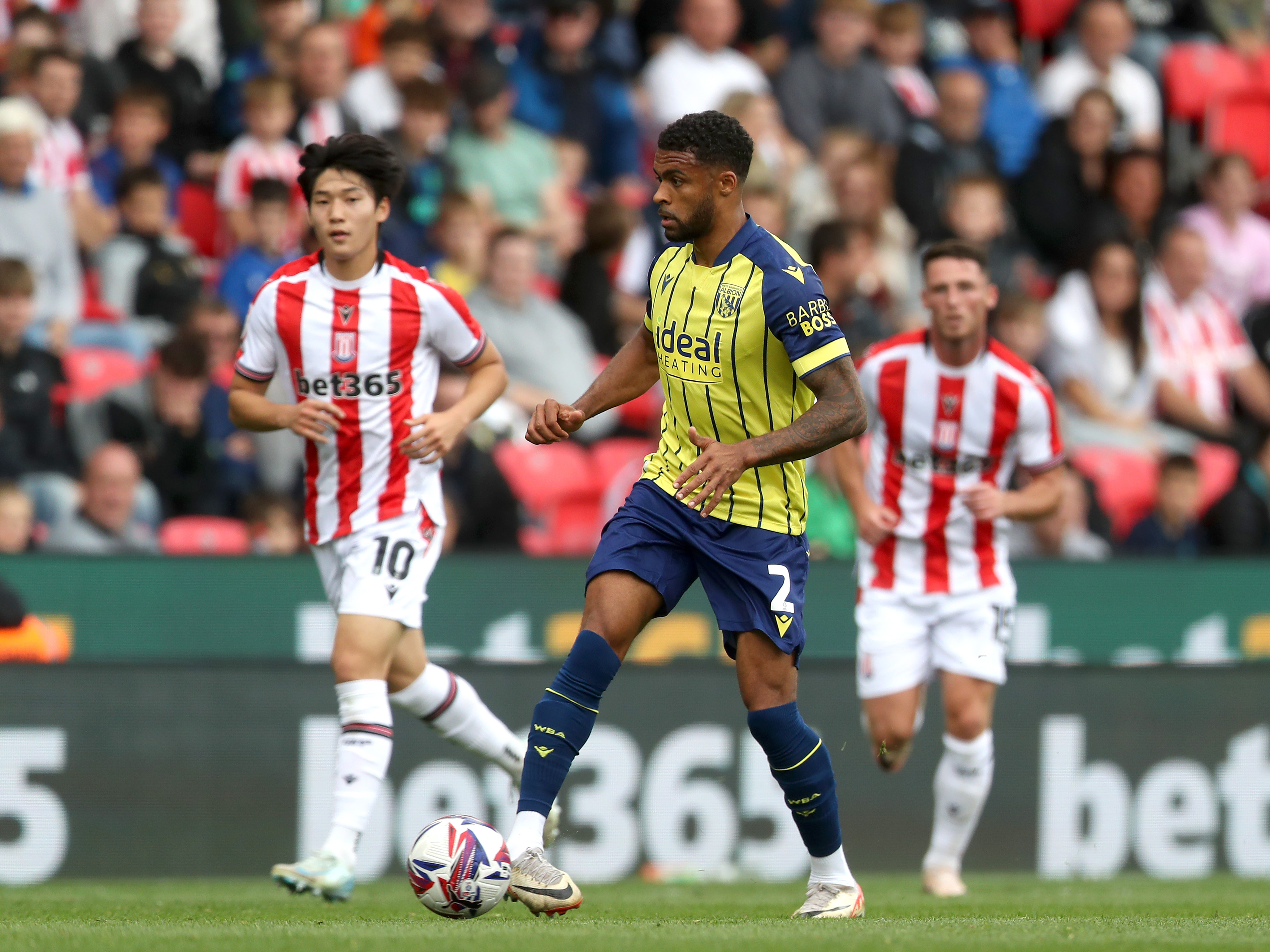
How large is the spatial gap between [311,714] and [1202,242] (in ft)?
26.3

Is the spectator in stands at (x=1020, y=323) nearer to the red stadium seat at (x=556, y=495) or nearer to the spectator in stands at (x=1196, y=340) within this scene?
the spectator in stands at (x=1196, y=340)

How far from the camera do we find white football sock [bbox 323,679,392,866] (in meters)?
6.54

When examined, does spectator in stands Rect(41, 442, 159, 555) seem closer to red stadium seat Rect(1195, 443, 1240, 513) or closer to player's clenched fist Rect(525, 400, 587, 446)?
player's clenched fist Rect(525, 400, 587, 446)

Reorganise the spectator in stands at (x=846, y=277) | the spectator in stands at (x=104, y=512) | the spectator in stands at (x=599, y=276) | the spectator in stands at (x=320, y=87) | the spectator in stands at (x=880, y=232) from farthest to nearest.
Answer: the spectator in stands at (x=880, y=232)
the spectator in stands at (x=599, y=276)
the spectator in stands at (x=320, y=87)
the spectator in stands at (x=846, y=277)
the spectator in stands at (x=104, y=512)

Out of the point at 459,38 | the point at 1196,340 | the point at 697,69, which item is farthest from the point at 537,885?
the point at 1196,340

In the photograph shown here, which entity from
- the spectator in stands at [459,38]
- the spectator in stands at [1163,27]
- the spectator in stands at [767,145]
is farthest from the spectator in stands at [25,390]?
the spectator in stands at [1163,27]

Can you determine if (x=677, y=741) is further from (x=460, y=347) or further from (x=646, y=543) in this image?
(x=646, y=543)

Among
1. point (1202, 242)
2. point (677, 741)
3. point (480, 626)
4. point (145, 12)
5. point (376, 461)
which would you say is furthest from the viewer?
point (1202, 242)

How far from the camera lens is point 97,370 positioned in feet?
35.4

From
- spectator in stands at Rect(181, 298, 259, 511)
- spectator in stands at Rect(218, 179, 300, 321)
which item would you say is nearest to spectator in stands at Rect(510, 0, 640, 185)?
spectator in stands at Rect(218, 179, 300, 321)

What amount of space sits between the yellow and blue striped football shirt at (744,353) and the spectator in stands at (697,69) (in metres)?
7.72

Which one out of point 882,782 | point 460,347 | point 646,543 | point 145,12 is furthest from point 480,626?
point 145,12

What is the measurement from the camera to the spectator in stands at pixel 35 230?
35.8 feet

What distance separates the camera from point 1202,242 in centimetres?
1357
